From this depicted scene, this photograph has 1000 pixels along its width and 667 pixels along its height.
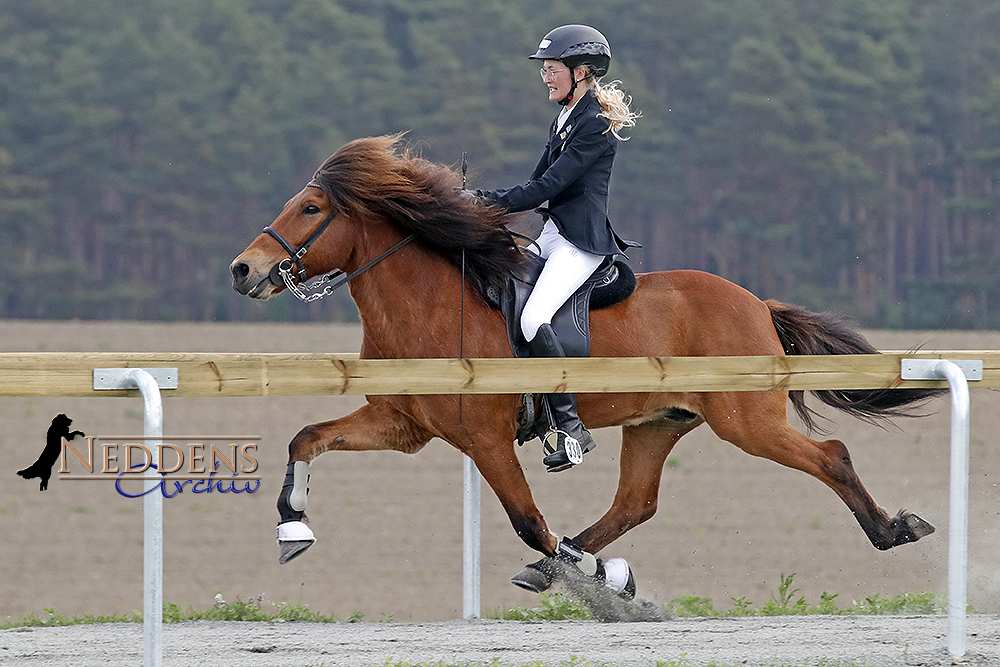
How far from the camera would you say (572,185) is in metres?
5.02

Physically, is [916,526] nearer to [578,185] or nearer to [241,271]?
[578,185]

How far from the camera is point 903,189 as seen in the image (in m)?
41.4

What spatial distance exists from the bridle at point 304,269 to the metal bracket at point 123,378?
93 cm

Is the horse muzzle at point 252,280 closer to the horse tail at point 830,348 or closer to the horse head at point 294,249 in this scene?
the horse head at point 294,249

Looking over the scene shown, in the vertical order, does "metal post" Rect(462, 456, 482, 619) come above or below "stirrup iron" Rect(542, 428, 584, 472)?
below

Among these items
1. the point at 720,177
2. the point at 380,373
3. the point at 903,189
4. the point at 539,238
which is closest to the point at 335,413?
the point at 539,238

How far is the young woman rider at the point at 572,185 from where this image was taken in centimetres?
476

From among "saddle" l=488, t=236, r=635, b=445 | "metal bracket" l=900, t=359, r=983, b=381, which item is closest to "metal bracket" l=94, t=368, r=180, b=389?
"saddle" l=488, t=236, r=635, b=445

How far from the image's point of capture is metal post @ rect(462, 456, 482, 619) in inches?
200

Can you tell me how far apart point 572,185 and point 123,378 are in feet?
6.98

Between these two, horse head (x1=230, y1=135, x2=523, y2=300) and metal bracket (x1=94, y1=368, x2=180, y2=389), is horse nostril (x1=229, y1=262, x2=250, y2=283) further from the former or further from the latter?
metal bracket (x1=94, y1=368, x2=180, y2=389)

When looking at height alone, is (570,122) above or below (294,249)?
above

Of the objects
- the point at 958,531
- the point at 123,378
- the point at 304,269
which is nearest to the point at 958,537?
the point at 958,531

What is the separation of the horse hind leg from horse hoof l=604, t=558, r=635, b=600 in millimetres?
745
